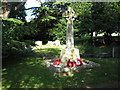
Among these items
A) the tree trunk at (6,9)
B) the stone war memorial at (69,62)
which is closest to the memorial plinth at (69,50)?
the stone war memorial at (69,62)

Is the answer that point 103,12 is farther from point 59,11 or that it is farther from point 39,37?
point 39,37

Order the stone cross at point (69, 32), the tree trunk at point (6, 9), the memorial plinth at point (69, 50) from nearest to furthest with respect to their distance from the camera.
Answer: the memorial plinth at point (69, 50), the stone cross at point (69, 32), the tree trunk at point (6, 9)

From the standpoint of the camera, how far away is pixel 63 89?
4.80m

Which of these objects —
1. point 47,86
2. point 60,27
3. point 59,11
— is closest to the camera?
point 47,86

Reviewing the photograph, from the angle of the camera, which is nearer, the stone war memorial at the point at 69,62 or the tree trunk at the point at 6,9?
the stone war memorial at the point at 69,62

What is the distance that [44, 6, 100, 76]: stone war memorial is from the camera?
256 inches

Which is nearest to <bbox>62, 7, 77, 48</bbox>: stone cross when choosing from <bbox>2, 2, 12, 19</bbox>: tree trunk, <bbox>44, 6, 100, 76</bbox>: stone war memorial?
<bbox>44, 6, 100, 76</bbox>: stone war memorial

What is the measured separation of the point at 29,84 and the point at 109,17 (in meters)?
14.5

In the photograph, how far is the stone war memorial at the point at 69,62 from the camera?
650 centimetres

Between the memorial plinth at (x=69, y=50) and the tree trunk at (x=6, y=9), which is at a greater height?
the tree trunk at (x=6, y=9)

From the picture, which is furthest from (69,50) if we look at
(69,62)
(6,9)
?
(6,9)

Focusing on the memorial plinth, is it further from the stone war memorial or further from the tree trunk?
the tree trunk

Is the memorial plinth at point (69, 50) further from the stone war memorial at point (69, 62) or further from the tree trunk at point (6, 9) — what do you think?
the tree trunk at point (6, 9)

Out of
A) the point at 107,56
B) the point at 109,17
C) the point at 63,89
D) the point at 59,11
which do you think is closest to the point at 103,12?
the point at 109,17
